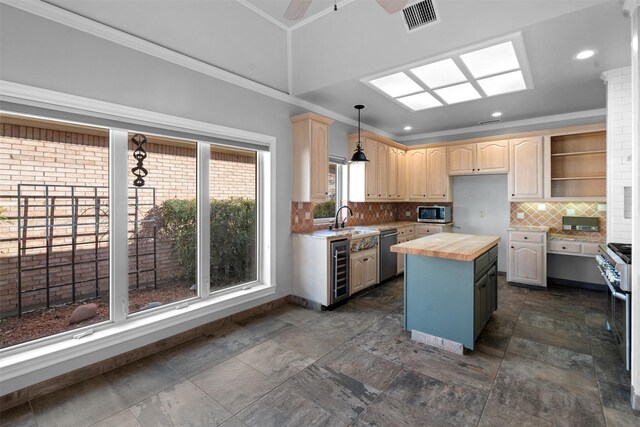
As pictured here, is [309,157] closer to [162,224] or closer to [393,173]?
[162,224]

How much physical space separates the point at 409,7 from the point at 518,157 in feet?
11.3

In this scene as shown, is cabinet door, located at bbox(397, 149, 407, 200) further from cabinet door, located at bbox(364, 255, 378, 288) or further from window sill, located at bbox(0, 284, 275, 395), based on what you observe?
window sill, located at bbox(0, 284, 275, 395)

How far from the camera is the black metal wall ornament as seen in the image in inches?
104

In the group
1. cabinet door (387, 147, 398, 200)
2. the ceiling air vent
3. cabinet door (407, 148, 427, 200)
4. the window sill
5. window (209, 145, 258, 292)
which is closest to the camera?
the window sill

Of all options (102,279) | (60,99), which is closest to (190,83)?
(60,99)

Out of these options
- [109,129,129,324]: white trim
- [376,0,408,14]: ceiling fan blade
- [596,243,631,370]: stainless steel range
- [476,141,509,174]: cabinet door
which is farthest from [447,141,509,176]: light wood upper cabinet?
[109,129,129,324]: white trim

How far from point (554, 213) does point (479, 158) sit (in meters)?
1.42

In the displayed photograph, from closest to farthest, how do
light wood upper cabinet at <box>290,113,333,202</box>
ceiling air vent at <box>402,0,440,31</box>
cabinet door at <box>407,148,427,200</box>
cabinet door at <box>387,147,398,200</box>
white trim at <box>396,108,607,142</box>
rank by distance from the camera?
ceiling air vent at <box>402,0,440,31</box>, light wood upper cabinet at <box>290,113,333,202</box>, white trim at <box>396,108,607,142</box>, cabinet door at <box>387,147,398,200</box>, cabinet door at <box>407,148,427,200</box>

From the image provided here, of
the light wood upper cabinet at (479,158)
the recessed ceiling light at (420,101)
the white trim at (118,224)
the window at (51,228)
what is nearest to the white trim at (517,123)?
the light wood upper cabinet at (479,158)

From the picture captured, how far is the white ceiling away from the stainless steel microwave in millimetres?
2287

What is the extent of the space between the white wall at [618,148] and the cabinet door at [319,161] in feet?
10.2

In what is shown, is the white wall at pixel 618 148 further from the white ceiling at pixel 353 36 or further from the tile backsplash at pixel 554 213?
the tile backsplash at pixel 554 213

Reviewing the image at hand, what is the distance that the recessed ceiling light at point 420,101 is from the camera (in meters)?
3.97

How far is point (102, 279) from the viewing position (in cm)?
251
